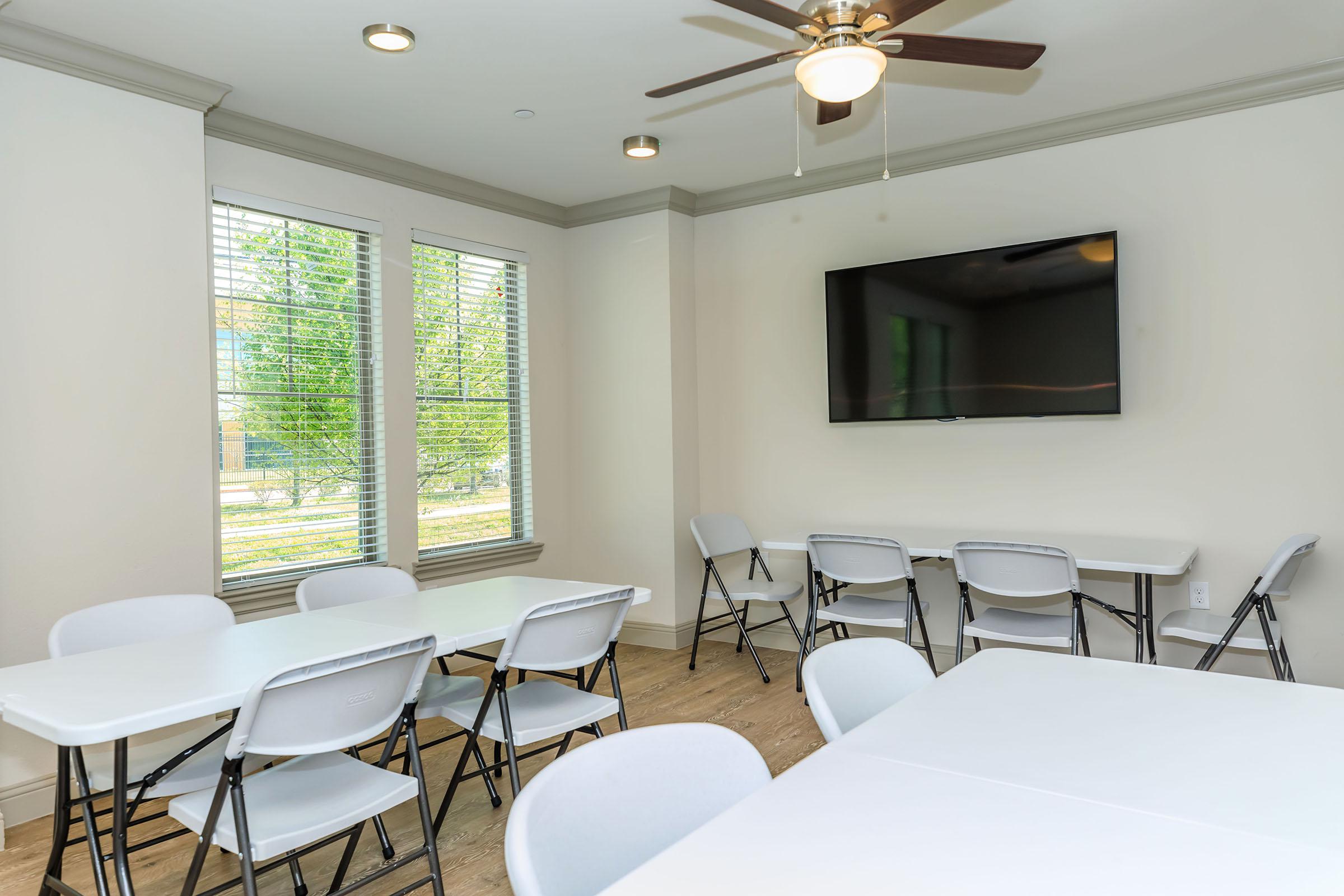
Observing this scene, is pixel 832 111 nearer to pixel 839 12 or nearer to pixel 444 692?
pixel 839 12

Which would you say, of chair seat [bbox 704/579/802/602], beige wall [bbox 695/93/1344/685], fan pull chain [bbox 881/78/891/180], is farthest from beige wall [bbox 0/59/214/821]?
beige wall [bbox 695/93/1344/685]

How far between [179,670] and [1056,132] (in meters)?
4.15

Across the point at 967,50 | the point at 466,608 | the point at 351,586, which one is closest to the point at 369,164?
the point at 351,586

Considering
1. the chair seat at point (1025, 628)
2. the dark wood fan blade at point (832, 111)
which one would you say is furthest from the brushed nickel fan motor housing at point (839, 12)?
the chair seat at point (1025, 628)

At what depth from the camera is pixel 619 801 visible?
132 cm

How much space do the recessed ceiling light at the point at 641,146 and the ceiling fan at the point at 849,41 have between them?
1.81 metres

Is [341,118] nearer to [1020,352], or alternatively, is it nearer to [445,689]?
[445,689]

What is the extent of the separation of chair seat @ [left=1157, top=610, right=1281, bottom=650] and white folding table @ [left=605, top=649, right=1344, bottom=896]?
5.70 feet

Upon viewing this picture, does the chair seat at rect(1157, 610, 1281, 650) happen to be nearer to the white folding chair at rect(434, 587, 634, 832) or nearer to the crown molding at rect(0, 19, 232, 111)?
the white folding chair at rect(434, 587, 634, 832)

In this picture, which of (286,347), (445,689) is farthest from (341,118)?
(445,689)

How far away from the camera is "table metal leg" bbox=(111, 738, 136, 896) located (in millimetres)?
2053

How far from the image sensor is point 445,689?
3.02 metres

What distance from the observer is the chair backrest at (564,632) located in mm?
2551

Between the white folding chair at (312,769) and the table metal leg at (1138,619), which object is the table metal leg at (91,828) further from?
the table metal leg at (1138,619)
